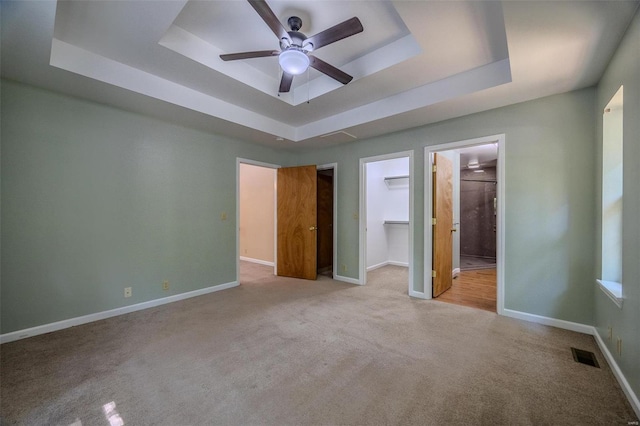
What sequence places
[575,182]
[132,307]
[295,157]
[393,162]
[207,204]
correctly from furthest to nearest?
[393,162] < [295,157] < [207,204] < [132,307] < [575,182]

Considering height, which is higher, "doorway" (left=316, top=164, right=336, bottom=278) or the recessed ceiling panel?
the recessed ceiling panel

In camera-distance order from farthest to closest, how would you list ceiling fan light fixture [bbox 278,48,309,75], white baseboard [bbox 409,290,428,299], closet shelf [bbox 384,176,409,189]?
1. closet shelf [bbox 384,176,409,189]
2. white baseboard [bbox 409,290,428,299]
3. ceiling fan light fixture [bbox 278,48,309,75]

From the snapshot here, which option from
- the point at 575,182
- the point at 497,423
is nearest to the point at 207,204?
the point at 497,423

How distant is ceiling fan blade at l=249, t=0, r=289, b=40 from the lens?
1.58 metres

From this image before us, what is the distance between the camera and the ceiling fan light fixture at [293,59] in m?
1.99

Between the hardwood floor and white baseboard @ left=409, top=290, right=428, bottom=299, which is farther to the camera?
white baseboard @ left=409, top=290, right=428, bottom=299

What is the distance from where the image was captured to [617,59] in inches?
76.3

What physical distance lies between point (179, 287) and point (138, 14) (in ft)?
10.2

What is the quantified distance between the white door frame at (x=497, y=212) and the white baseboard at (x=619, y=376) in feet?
2.72

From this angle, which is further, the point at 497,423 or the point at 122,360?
the point at 122,360

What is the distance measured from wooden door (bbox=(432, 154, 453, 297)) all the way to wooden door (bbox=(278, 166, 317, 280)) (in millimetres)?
1994

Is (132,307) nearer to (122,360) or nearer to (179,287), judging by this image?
(179,287)

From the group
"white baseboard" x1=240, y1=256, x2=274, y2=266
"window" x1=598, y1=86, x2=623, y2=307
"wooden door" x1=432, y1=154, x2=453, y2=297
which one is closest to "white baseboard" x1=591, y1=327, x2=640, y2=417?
"window" x1=598, y1=86, x2=623, y2=307

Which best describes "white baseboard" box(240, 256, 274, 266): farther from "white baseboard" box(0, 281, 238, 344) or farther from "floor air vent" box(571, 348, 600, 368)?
"floor air vent" box(571, 348, 600, 368)
